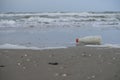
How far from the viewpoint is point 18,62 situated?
5723 mm

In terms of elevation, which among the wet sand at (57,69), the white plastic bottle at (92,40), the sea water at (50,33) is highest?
the wet sand at (57,69)

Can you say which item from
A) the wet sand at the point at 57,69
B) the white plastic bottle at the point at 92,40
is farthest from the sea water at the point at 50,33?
the wet sand at the point at 57,69

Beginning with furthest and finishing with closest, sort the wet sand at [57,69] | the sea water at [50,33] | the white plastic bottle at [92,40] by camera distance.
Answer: the sea water at [50,33] → the white plastic bottle at [92,40] → the wet sand at [57,69]

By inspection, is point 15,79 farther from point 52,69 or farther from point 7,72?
point 52,69

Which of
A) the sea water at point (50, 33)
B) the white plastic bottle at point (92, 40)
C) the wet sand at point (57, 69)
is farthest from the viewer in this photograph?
the sea water at point (50, 33)

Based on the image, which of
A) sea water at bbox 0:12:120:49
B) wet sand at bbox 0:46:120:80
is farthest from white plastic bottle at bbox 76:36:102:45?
wet sand at bbox 0:46:120:80

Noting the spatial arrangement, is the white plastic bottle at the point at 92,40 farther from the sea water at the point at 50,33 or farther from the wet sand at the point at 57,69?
the wet sand at the point at 57,69

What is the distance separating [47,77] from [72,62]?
1.30 m

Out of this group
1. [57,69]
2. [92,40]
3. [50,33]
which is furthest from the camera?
[50,33]

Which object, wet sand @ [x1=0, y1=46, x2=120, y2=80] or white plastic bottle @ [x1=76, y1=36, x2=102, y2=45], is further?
white plastic bottle @ [x1=76, y1=36, x2=102, y2=45]

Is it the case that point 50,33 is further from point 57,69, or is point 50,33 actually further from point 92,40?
point 57,69

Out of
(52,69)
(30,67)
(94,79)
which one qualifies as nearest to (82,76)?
(94,79)

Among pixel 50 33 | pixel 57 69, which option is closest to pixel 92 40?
pixel 50 33

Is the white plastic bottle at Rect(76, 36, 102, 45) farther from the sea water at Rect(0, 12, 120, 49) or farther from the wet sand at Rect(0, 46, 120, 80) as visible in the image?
the wet sand at Rect(0, 46, 120, 80)
